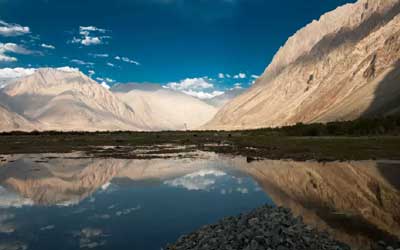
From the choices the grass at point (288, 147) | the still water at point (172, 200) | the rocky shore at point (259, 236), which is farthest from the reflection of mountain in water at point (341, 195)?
the grass at point (288, 147)

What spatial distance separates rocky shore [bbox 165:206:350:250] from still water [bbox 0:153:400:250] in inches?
49.9

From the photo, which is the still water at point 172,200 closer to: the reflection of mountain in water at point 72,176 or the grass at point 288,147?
the reflection of mountain in water at point 72,176

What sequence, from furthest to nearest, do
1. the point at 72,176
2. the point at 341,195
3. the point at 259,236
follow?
the point at 72,176 < the point at 341,195 < the point at 259,236

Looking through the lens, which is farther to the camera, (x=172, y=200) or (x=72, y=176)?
(x=72, y=176)

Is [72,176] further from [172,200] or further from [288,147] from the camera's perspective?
[288,147]

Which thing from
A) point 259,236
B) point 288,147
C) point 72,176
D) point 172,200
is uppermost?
point 288,147

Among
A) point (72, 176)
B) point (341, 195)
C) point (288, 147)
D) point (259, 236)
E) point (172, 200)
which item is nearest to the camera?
point (259, 236)

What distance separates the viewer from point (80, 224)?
17484 mm

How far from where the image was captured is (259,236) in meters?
12.7

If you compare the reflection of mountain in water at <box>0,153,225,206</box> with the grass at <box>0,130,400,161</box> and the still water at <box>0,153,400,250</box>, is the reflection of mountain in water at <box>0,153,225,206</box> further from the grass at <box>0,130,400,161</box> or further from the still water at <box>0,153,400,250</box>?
the grass at <box>0,130,400,161</box>

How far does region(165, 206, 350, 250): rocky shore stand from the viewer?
12.4 m

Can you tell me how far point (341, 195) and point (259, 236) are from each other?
40.0 ft

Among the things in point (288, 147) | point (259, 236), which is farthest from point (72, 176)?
point (288, 147)

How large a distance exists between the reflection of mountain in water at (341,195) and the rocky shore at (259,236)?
160 cm
